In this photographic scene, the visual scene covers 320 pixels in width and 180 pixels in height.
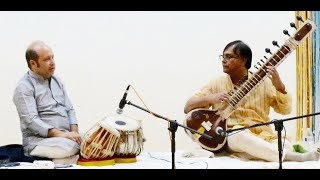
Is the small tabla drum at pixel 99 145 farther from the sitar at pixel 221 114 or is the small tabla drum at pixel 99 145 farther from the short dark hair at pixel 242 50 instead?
the short dark hair at pixel 242 50

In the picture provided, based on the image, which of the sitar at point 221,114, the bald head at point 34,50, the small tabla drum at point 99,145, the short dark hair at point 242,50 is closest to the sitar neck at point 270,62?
the sitar at point 221,114

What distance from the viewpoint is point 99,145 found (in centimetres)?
457

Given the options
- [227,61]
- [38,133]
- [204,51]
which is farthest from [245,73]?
[38,133]

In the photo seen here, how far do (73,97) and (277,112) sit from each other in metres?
2.13

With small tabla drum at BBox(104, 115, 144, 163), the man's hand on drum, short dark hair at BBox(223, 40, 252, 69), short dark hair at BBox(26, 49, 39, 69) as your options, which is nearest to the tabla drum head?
small tabla drum at BBox(104, 115, 144, 163)

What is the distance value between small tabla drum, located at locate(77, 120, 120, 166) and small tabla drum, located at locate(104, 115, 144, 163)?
69 mm

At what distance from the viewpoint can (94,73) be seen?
5422mm

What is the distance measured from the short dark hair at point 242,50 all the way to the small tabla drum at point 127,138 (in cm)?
122

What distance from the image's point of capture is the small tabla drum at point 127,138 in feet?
15.4

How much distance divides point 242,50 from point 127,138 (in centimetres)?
145
